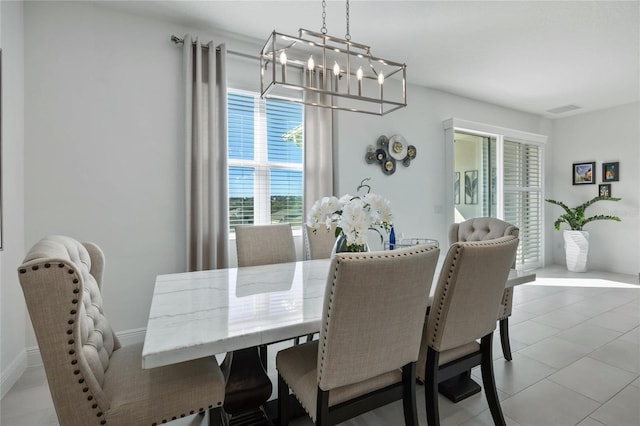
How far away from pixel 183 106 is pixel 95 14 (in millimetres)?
888

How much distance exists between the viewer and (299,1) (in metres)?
2.41

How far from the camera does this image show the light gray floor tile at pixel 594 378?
1.91 m

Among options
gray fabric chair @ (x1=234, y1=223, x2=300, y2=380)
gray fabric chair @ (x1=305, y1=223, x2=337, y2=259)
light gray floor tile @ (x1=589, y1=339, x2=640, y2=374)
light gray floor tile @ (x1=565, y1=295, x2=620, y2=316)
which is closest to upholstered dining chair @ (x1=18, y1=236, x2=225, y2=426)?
gray fabric chair @ (x1=234, y1=223, x2=300, y2=380)

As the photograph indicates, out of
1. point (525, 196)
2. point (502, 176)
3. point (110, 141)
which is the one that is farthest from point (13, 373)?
point (525, 196)

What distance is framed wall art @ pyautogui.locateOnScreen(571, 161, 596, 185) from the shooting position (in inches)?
212

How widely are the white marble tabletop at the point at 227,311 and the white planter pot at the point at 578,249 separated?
14.7 ft

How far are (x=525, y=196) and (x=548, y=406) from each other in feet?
14.6

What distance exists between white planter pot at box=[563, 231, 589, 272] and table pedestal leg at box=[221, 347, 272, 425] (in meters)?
5.80

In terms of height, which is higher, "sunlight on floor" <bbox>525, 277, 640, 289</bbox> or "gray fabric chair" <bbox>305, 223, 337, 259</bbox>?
"gray fabric chair" <bbox>305, 223, 337, 259</bbox>

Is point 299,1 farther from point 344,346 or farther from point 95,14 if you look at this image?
point 344,346

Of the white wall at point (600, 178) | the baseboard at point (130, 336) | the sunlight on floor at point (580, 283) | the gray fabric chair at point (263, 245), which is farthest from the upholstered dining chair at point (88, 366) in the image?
the white wall at point (600, 178)

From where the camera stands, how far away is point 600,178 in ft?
17.4

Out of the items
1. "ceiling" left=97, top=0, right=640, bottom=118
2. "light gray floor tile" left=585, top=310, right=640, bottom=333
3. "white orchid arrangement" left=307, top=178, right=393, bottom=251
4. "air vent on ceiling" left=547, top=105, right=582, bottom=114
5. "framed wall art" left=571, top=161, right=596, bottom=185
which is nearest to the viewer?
"white orchid arrangement" left=307, top=178, right=393, bottom=251

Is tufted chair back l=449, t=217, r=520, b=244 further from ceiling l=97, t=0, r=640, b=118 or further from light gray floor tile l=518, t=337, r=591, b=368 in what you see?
ceiling l=97, t=0, r=640, b=118
